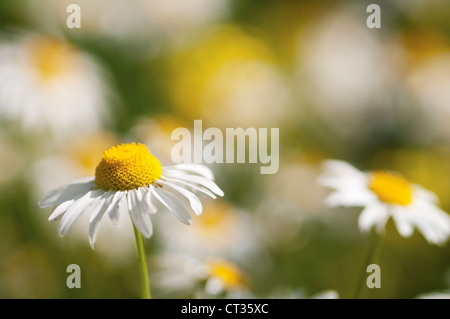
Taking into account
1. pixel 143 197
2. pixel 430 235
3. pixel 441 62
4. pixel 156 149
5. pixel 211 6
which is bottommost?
pixel 430 235

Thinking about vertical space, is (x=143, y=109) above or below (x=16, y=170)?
above

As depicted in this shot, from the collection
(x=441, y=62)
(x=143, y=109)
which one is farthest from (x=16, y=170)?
(x=441, y=62)

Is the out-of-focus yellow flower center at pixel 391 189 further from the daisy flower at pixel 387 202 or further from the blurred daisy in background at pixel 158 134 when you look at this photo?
the blurred daisy in background at pixel 158 134

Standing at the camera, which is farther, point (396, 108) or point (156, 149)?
point (396, 108)

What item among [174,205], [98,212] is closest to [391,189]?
[174,205]

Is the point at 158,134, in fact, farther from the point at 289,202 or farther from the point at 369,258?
the point at 369,258

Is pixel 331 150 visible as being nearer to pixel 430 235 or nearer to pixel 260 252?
pixel 260 252
